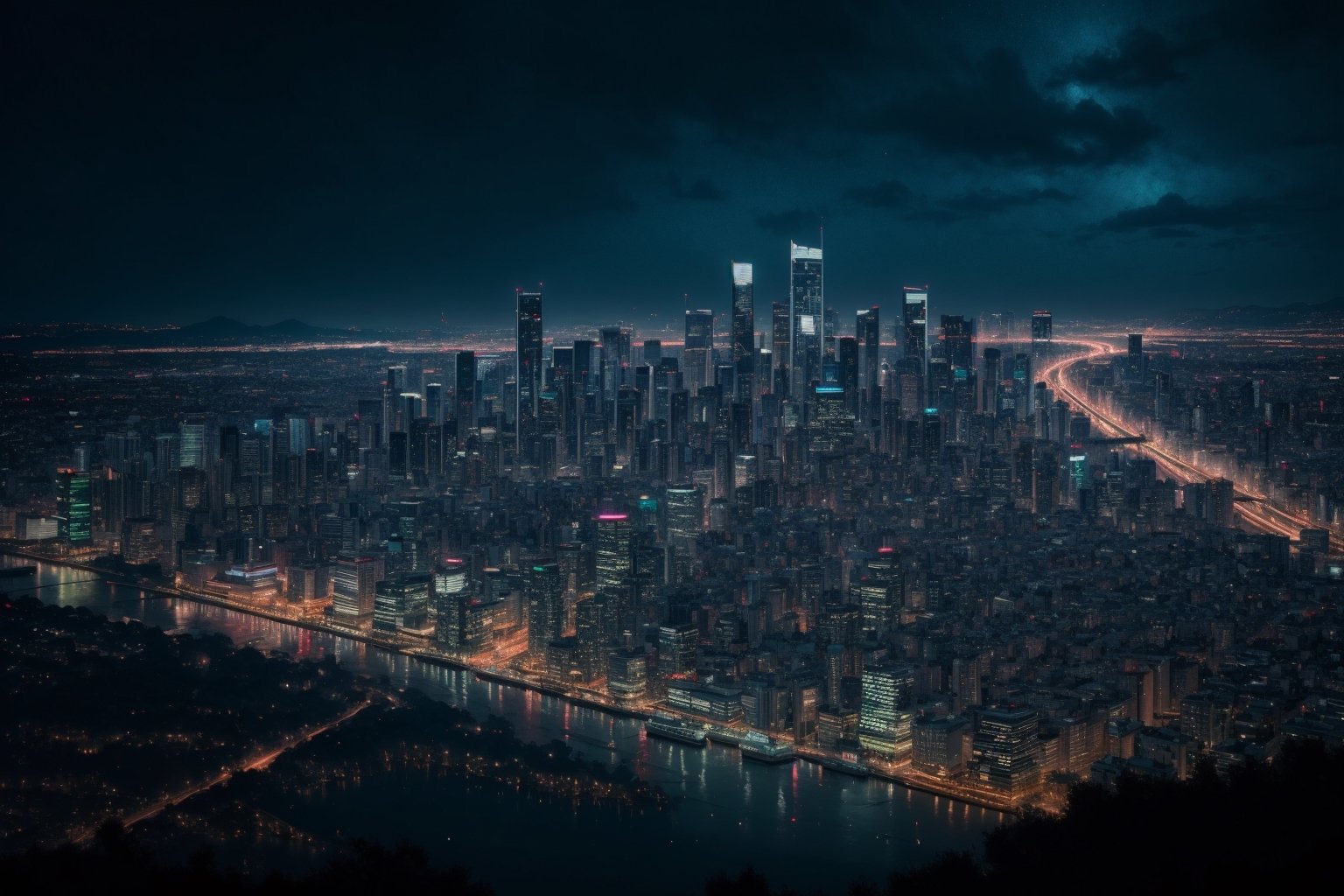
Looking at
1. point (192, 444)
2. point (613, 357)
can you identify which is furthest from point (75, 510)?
point (613, 357)

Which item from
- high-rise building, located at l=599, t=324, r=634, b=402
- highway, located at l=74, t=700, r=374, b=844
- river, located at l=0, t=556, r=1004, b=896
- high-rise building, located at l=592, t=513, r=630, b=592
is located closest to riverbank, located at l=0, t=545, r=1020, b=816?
river, located at l=0, t=556, r=1004, b=896

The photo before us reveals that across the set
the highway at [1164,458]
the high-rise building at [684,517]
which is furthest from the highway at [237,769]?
the highway at [1164,458]

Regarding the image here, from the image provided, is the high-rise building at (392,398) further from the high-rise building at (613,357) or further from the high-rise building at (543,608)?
the high-rise building at (543,608)

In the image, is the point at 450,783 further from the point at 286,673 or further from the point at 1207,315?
the point at 1207,315

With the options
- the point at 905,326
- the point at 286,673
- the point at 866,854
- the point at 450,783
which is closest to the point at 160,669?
the point at 286,673

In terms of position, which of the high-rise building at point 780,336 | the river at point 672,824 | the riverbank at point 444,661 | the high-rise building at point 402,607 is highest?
the high-rise building at point 780,336

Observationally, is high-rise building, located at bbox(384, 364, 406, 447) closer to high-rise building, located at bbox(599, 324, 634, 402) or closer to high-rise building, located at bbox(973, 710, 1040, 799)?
high-rise building, located at bbox(599, 324, 634, 402)
